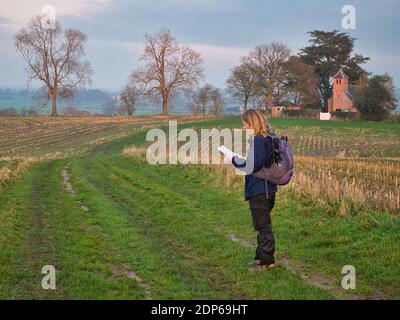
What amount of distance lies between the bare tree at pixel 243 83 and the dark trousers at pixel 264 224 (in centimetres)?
8131

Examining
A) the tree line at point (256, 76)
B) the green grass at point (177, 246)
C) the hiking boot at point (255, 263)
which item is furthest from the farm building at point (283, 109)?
the hiking boot at point (255, 263)

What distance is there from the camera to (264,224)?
301 inches

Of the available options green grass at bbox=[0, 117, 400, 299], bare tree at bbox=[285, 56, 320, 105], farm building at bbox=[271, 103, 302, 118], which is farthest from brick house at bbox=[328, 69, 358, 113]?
green grass at bbox=[0, 117, 400, 299]

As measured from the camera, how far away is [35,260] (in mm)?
8117

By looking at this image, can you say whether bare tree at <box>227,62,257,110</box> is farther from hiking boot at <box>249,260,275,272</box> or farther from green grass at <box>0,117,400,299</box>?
hiking boot at <box>249,260,275,272</box>

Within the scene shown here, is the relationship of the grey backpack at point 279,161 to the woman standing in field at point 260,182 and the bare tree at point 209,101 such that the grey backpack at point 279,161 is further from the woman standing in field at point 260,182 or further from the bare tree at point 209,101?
the bare tree at point 209,101

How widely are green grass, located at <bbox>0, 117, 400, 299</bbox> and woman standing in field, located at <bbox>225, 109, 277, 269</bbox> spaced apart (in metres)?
0.34

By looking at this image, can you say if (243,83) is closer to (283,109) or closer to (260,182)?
(283,109)

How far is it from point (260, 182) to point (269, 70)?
3262 inches

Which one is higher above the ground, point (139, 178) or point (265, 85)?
point (265, 85)

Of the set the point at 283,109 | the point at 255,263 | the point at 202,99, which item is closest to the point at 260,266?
the point at 255,263
